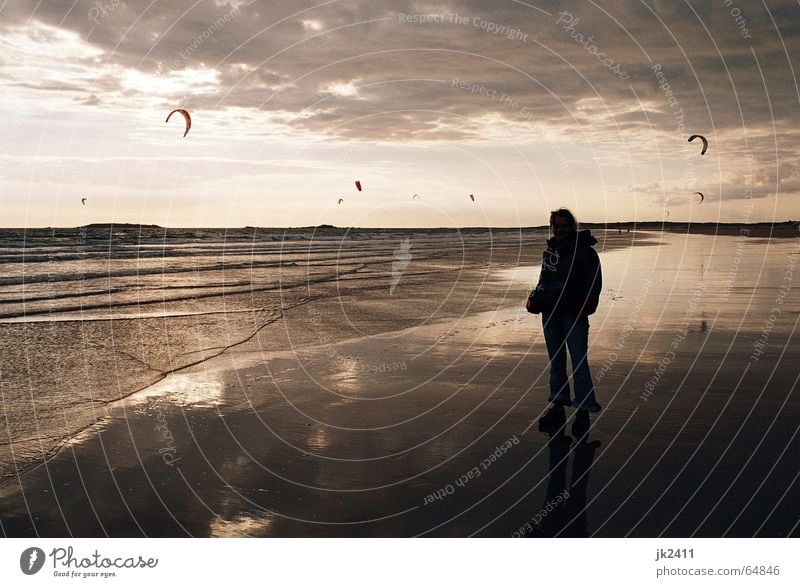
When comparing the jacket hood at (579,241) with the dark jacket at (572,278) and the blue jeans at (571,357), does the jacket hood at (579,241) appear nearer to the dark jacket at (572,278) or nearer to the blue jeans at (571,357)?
the dark jacket at (572,278)

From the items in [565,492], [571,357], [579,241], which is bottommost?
[565,492]

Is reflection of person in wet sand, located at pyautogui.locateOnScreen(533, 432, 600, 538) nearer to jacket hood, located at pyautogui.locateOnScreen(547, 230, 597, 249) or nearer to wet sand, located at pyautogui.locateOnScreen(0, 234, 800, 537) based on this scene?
wet sand, located at pyautogui.locateOnScreen(0, 234, 800, 537)

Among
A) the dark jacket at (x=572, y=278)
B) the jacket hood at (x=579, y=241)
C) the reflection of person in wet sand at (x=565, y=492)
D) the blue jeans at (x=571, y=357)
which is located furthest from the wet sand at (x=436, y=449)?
the jacket hood at (x=579, y=241)

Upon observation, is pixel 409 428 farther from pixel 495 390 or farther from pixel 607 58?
pixel 607 58

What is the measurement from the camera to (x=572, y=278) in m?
8.70

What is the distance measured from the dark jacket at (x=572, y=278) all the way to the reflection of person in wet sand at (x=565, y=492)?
169 centimetres

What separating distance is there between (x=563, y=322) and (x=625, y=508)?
3.30 m

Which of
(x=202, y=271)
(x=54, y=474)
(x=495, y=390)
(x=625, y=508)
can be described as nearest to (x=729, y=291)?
(x=495, y=390)

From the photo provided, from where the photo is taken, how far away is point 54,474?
6.93 meters

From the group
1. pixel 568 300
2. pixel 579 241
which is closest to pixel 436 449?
pixel 568 300

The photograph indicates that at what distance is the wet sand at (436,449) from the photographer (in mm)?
5832
